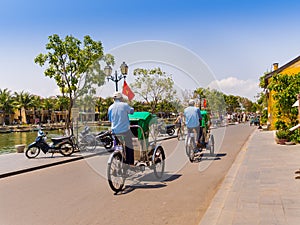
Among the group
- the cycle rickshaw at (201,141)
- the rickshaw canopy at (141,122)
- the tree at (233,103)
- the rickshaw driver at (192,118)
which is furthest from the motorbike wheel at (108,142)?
the tree at (233,103)

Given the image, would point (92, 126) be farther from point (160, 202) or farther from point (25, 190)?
point (160, 202)

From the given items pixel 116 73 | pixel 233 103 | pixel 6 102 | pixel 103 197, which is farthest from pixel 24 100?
pixel 103 197

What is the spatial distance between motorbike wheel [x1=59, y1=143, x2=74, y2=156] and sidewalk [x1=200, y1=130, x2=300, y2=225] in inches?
268

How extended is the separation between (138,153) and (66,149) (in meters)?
6.22

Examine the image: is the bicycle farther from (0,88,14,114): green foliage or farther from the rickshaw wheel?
(0,88,14,114): green foliage

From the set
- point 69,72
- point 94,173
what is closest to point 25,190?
point 94,173

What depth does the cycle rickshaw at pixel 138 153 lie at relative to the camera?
6.09 m

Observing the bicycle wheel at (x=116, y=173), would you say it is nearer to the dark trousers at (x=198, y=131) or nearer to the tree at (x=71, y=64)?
the dark trousers at (x=198, y=131)

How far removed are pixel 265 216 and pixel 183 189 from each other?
229 cm

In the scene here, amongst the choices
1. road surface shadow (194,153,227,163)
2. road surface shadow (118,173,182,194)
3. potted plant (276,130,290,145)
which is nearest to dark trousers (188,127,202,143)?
road surface shadow (194,153,227,163)

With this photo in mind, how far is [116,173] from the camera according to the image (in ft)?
20.1

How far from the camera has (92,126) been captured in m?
13.9

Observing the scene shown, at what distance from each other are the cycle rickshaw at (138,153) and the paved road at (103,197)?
11.6 inches

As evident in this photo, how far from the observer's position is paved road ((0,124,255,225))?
464cm
